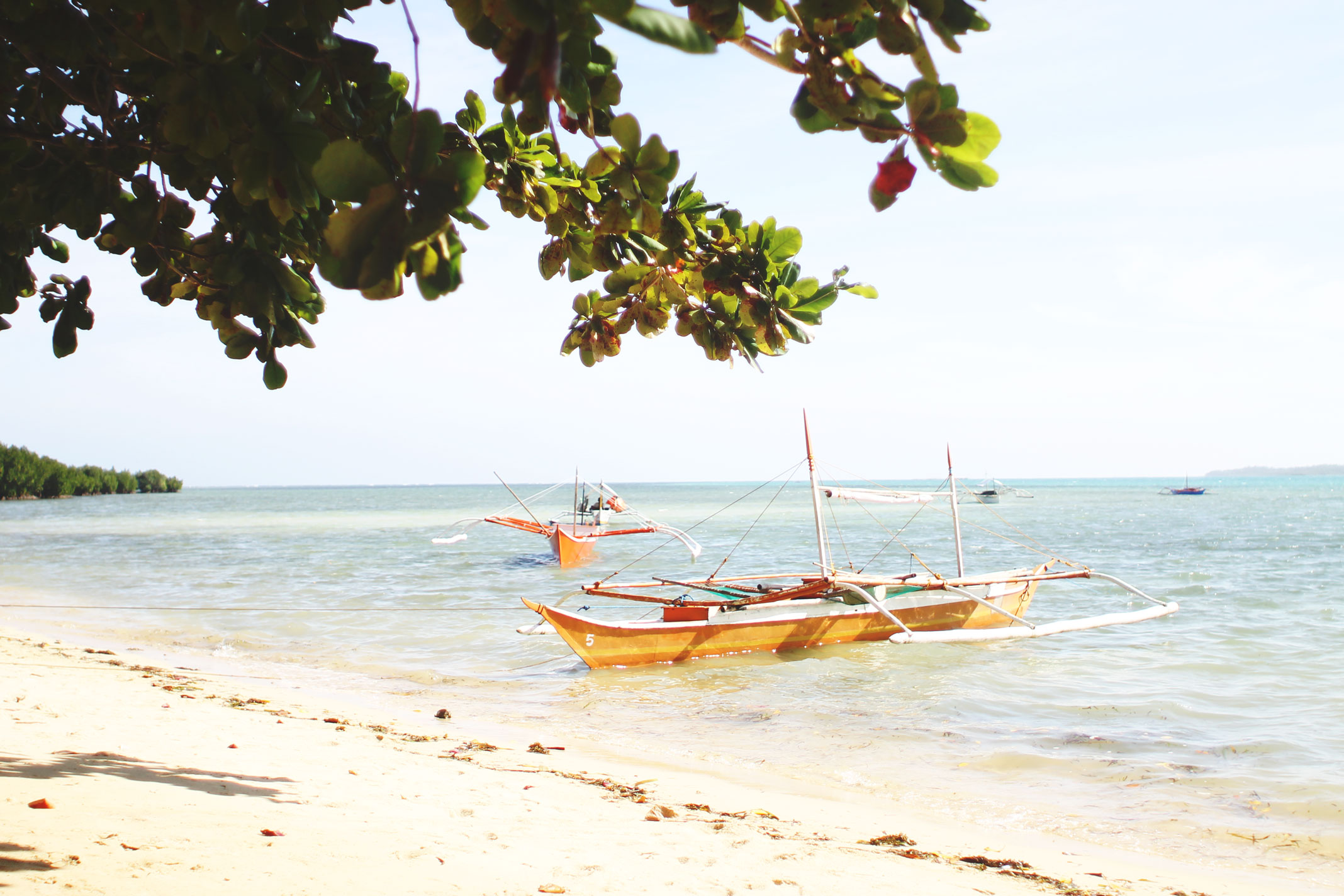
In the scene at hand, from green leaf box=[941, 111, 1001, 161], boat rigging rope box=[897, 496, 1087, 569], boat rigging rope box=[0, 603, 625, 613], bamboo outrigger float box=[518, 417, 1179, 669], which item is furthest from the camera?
boat rigging rope box=[0, 603, 625, 613]

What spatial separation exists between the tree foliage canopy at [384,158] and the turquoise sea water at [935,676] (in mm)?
4903

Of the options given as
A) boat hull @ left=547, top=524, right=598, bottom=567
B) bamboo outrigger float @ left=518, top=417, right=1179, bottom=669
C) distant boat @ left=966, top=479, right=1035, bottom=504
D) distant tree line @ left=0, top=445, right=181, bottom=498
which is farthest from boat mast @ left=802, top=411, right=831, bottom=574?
distant tree line @ left=0, top=445, right=181, bottom=498

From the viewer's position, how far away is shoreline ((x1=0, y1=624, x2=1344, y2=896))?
10.8ft

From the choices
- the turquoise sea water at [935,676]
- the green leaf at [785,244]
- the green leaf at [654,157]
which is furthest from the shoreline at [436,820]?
the green leaf at [654,157]

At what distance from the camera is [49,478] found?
7338cm

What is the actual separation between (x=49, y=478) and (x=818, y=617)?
8308 centimetres

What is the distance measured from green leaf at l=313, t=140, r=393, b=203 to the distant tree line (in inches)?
3243

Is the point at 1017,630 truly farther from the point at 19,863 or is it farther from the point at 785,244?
the point at 19,863

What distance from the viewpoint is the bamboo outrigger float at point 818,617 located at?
1046 cm

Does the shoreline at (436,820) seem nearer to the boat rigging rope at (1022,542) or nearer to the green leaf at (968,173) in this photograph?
the green leaf at (968,173)

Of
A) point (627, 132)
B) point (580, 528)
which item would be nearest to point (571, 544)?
point (580, 528)

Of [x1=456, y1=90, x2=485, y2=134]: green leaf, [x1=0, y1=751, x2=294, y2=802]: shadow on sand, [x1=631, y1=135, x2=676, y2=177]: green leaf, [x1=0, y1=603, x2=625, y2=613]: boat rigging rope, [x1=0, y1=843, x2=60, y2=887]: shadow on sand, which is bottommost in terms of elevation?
[x1=0, y1=603, x2=625, y2=613]: boat rigging rope

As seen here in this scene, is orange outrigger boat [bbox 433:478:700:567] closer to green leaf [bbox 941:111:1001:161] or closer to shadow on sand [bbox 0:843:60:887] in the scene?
shadow on sand [bbox 0:843:60:887]

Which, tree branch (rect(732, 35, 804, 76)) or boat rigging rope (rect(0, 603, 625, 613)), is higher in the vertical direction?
tree branch (rect(732, 35, 804, 76))
